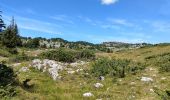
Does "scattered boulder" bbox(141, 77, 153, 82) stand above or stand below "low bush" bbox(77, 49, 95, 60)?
below

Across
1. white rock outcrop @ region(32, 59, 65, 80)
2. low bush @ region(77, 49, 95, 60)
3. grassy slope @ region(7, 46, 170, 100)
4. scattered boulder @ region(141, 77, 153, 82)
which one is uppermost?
low bush @ region(77, 49, 95, 60)

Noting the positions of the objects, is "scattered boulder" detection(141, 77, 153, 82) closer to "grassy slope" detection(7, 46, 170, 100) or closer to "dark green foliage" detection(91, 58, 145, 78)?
"grassy slope" detection(7, 46, 170, 100)

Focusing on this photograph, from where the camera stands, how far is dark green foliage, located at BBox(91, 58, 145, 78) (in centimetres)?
3531

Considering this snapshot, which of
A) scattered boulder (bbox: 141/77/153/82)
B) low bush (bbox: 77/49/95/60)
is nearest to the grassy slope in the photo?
scattered boulder (bbox: 141/77/153/82)

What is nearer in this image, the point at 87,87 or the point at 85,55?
the point at 87,87

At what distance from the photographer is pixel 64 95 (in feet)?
93.4

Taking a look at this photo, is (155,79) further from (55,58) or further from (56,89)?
(55,58)

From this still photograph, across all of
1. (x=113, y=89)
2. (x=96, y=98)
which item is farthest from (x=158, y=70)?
(x=96, y=98)

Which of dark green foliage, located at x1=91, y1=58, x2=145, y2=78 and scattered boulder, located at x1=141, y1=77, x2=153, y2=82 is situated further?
dark green foliage, located at x1=91, y1=58, x2=145, y2=78

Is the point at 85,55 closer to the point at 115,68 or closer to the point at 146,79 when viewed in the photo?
the point at 115,68

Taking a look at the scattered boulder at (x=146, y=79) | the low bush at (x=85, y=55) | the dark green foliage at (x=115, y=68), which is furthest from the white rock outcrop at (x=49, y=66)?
the low bush at (x=85, y=55)

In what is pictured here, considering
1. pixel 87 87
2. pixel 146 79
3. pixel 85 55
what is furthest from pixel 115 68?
pixel 85 55

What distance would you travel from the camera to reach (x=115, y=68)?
121 feet

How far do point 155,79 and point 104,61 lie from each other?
8656mm
